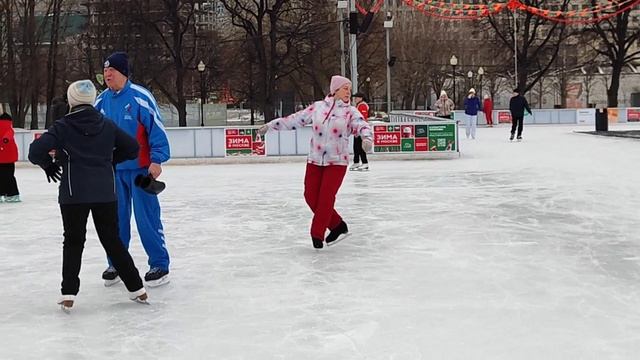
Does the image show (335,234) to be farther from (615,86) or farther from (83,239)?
(615,86)

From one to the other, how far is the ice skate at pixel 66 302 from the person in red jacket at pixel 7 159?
660cm

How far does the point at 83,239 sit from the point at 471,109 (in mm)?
21049

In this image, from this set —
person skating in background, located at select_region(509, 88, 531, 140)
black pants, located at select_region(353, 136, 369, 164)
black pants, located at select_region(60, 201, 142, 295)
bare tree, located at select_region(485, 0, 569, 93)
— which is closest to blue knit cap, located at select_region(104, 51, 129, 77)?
black pants, located at select_region(60, 201, 142, 295)

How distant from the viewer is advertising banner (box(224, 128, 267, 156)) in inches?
704

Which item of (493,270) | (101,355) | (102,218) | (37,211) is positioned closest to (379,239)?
(493,270)

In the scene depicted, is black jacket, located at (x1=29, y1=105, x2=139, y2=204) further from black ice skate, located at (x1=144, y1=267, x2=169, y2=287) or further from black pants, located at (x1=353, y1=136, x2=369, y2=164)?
black pants, located at (x1=353, y1=136, x2=369, y2=164)

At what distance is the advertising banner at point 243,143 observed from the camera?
58.7 ft

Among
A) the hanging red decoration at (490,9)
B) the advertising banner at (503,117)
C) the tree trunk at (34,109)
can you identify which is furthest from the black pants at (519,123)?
the tree trunk at (34,109)

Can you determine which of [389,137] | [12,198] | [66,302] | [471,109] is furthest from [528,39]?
[66,302]

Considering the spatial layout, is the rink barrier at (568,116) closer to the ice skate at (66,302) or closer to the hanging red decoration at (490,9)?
the hanging red decoration at (490,9)

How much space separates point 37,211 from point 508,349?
24.6 ft

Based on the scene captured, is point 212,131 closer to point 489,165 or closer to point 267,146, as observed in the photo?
point 267,146

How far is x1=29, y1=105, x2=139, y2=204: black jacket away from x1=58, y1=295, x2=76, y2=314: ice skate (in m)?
0.58

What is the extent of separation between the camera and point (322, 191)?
6.78 metres
